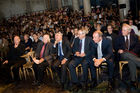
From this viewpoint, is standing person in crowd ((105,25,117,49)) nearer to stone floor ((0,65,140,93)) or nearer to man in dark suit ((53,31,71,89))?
stone floor ((0,65,140,93))

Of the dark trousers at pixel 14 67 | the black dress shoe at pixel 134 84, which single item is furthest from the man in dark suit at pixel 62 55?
the black dress shoe at pixel 134 84

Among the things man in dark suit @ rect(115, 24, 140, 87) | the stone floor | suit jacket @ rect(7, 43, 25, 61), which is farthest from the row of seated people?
suit jacket @ rect(7, 43, 25, 61)

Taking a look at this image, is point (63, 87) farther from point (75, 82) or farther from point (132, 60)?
point (132, 60)

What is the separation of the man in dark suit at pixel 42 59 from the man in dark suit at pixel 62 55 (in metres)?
0.21

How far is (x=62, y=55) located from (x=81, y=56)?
0.63 metres

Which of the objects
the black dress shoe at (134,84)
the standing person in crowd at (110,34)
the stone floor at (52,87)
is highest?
the standing person in crowd at (110,34)

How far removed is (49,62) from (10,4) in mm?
17907

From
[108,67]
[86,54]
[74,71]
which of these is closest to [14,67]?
[74,71]

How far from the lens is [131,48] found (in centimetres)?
389

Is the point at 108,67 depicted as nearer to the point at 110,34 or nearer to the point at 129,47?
the point at 129,47

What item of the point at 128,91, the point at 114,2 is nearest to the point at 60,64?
the point at 128,91

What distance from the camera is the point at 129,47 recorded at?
3906 mm

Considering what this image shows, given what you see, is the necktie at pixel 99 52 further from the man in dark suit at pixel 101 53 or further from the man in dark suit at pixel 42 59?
the man in dark suit at pixel 42 59

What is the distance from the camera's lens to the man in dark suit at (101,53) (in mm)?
3670
